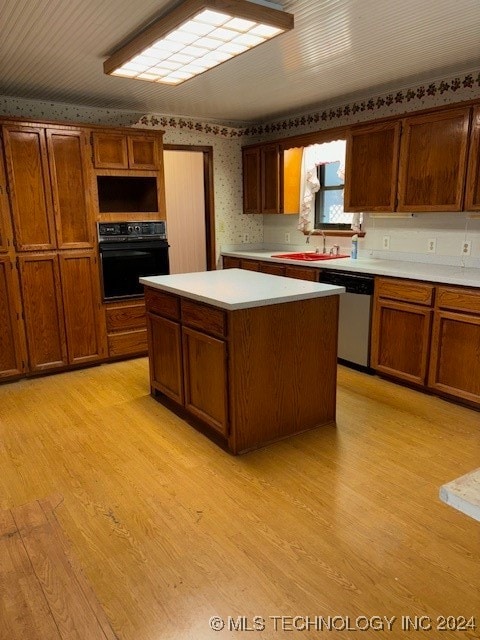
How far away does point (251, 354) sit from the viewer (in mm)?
2537

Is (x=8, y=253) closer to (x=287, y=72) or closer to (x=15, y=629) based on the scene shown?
(x=287, y=72)

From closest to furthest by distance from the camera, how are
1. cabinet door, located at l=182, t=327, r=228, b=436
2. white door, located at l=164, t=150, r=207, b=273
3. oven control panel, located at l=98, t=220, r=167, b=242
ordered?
cabinet door, located at l=182, t=327, r=228, b=436 → oven control panel, located at l=98, t=220, r=167, b=242 → white door, located at l=164, t=150, r=207, b=273

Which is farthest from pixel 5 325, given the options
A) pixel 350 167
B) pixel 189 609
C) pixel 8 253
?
pixel 350 167

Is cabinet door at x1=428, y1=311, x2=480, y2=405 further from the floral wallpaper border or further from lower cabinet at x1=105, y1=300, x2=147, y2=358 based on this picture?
lower cabinet at x1=105, y1=300, x2=147, y2=358

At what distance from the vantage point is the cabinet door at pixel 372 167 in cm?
364

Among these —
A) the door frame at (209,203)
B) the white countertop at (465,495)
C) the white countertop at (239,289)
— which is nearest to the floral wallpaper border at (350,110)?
the door frame at (209,203)

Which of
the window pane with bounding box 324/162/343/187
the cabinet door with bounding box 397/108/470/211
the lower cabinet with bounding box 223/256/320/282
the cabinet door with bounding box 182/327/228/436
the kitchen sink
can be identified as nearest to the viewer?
the cabinet door with bounding box 182/327/228/436

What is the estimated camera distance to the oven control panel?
4.05 metres

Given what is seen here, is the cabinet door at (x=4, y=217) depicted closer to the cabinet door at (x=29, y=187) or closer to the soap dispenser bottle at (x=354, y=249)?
the cabinet door at (x=29, y=187)

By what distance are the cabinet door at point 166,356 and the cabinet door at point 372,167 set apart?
2.03m

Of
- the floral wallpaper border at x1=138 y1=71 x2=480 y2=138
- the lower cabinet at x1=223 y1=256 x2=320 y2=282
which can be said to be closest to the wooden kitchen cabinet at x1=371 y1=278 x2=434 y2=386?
the lower cabinet at x1=223 y1=256 x2=320 y2=282

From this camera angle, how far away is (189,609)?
1.59 metres

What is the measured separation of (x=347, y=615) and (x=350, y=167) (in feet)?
11.3

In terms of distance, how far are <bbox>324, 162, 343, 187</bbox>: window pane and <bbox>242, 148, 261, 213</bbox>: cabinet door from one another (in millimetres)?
788
